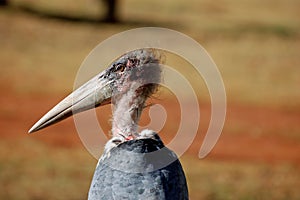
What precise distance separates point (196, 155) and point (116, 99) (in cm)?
724

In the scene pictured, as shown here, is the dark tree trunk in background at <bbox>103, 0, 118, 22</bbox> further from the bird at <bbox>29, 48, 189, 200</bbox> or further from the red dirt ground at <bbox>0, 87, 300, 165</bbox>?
the bird at <bbox>29, 48, 189, 200</bbox>

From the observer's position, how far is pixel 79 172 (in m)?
9.69

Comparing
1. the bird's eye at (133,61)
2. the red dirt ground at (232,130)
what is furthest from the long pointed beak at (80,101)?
the red dirt ground at (232,130)

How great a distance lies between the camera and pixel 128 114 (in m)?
3.65

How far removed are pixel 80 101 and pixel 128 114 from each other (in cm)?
24

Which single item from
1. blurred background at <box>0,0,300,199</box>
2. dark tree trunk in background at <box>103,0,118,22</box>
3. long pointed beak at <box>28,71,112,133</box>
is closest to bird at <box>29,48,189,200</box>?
long pointed beak at <box>28,71,112,133</box>

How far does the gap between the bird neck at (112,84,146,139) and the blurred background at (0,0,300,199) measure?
3.75 m

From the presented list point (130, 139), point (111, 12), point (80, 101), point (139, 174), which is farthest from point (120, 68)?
point (111, 12)

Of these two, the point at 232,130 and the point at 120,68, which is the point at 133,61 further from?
the point at 232,130

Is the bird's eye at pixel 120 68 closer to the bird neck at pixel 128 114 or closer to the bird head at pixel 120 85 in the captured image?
the bird head at pixel 120 85

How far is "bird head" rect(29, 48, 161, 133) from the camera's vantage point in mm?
3703

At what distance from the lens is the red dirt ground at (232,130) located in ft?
36.9

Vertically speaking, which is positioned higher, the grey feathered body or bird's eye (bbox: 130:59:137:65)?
bird's eye (bbox: 130:59:137:65)

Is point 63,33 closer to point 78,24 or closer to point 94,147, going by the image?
point 78,24
